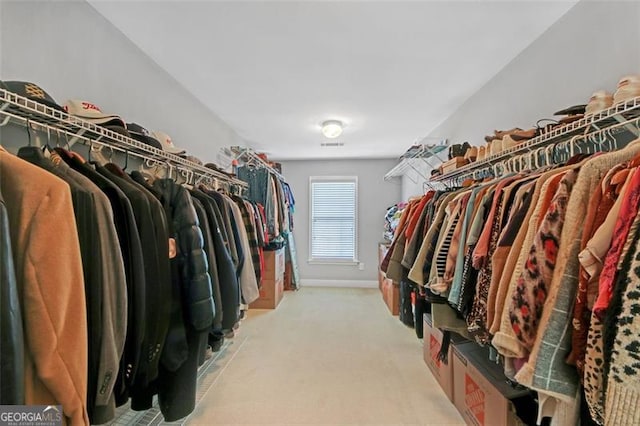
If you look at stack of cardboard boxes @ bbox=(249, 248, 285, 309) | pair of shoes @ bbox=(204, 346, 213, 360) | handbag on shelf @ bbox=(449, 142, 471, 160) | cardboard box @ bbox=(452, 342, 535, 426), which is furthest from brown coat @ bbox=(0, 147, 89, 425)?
stack of cardboard boxes @ bbox=(249, 248, 285, 309)

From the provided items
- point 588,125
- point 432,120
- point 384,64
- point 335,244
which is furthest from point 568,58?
point 335,244

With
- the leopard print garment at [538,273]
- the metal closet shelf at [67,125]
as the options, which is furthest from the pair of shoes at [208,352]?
the leopard print garment at [538,273]

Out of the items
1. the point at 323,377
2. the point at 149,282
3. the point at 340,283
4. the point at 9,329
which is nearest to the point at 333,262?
the point at 340,283

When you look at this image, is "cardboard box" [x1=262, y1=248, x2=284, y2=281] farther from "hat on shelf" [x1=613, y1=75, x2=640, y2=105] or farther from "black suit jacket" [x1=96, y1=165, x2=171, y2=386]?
"hat on shelf" [x1=613, y1=75, x2=640, y2=105]

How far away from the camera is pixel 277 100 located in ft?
8.84

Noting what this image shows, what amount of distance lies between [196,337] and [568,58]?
2.28 meters

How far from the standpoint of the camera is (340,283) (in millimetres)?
5410

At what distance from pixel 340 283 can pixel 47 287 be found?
16.2 feet

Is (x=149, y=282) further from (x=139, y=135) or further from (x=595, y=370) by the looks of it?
(x=595, y=370)

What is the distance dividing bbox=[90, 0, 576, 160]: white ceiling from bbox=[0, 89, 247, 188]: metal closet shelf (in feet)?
2.40

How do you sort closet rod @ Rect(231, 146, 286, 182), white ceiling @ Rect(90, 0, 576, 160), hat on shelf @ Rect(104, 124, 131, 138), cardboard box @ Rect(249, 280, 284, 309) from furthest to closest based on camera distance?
cardboard box @ Rect(249, 280, 284, 309), closet rod @ Rect(231, 146, 286, 182), white ceiling @ Rect(90, 0, 576, 160), hat on shelf @ Rect(104, 124, 131, 138)

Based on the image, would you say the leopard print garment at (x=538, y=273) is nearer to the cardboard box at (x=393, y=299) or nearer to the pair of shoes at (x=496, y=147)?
the pair of shoes at (x=496, y=147)

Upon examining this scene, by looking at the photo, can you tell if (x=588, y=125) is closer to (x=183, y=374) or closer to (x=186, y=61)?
(x=183, y=374)

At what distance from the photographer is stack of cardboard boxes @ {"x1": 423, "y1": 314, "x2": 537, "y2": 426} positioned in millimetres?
1399
